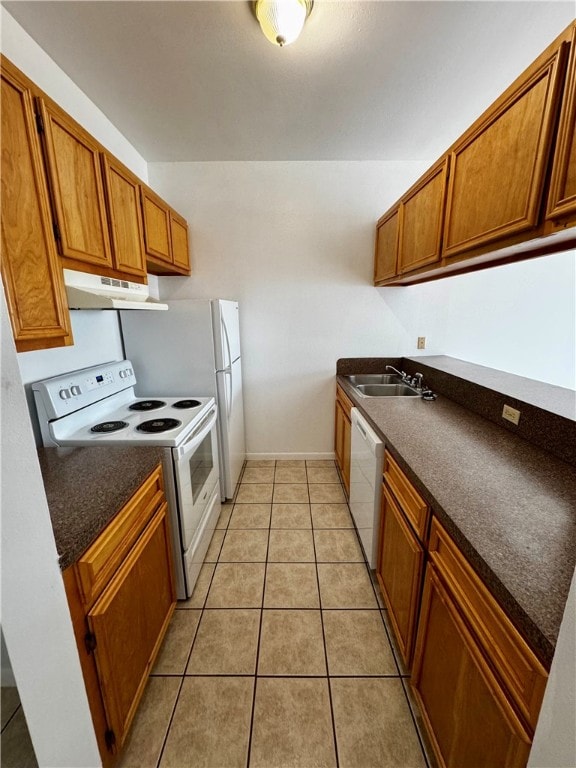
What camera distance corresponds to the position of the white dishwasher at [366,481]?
62.9 inches

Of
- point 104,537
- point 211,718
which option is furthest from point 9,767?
point 211,718

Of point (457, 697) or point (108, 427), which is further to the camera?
point (108, 427)

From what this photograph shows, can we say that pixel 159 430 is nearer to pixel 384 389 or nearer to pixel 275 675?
pixel 275 675

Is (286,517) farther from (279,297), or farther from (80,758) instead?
(279,297)

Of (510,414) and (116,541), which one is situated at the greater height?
(510,414)

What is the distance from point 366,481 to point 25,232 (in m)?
1.88

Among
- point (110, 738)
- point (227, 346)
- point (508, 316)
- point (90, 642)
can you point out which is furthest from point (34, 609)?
point (508, 316)

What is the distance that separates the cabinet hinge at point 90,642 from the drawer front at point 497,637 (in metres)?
1.06

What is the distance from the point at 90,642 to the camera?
0.91 m

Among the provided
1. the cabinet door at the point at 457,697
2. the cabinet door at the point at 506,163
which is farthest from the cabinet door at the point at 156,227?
the cabinet door at the point at 457,697

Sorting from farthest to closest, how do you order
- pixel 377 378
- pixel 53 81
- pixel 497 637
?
pixel 377 378
pixel 53 81
pixel 497 637

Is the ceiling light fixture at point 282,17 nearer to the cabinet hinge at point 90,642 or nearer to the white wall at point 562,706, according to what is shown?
the white wall at point 562,706

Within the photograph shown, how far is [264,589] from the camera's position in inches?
68.2

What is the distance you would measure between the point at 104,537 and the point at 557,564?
125cm
